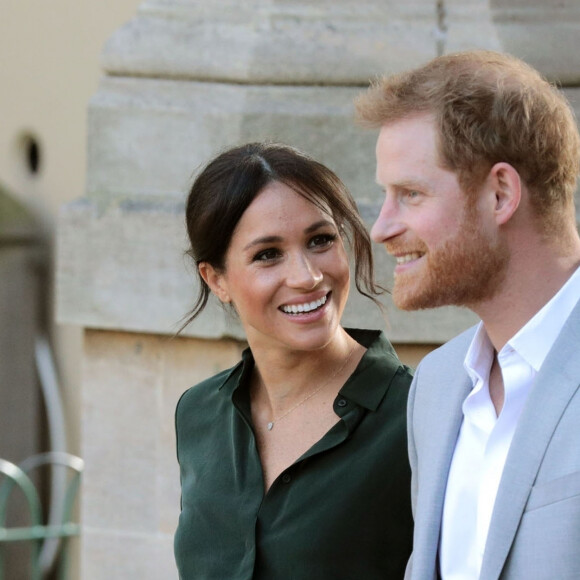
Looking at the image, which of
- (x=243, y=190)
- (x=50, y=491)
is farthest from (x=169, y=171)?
(x=50, y=491)

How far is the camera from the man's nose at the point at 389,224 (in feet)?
7.79

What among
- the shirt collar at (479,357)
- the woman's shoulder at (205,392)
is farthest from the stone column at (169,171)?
the shirt collar at (479,357)

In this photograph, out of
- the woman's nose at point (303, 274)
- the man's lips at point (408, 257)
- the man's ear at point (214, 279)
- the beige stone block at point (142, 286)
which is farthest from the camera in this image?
the beige stone block at point (142, 286)

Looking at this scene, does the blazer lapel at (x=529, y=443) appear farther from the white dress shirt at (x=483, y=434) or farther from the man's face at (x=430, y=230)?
the man's face at (x=430, y=230)

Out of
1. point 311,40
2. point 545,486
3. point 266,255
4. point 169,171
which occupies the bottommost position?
point 545,486

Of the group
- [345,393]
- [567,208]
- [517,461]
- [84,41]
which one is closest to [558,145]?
[567,208]

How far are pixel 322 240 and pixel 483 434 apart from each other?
75 centimetres

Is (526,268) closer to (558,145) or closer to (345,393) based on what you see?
(558,145)

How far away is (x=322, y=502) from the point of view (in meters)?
2.74

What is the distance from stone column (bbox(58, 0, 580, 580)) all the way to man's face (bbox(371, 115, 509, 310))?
56.4 inches

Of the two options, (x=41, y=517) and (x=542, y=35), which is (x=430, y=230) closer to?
(x=542, y=35)

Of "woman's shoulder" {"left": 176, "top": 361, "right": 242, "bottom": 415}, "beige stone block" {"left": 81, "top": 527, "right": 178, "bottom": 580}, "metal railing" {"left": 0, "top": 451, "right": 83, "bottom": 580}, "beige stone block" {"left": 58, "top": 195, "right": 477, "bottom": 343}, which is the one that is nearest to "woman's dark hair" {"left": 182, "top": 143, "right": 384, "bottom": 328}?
"woman's shoulder" {"left": 176, "top": 361, "right": 242, "bottom": 415}

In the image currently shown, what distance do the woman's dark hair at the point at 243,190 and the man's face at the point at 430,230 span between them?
59 cm

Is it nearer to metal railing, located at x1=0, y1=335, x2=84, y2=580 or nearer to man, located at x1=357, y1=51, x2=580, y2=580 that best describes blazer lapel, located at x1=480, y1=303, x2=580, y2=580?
man, located at x1=357, y1=51, x2=580, y2=580
